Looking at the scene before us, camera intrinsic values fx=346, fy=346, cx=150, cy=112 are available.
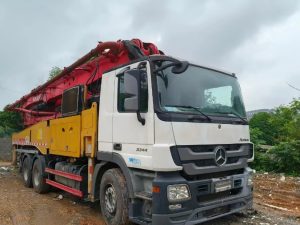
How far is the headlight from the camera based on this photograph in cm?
438

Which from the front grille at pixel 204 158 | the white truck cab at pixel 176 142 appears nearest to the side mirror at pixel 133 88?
the white truck cab at pixel 176 142

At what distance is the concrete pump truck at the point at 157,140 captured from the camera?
4512 millimetres

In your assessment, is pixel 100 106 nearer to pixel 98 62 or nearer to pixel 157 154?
pixel 98 62

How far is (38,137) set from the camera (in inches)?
351

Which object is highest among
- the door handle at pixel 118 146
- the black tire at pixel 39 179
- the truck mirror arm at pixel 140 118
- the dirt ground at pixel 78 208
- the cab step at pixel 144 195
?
the truck mirror arm at pixel 140 118

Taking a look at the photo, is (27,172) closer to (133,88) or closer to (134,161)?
(134,161)

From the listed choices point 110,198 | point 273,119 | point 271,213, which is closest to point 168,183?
point 110,198

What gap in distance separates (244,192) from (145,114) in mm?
2113

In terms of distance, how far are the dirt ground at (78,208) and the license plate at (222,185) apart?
1.01 meters

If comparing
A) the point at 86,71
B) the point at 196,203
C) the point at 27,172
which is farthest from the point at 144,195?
the point at 27,172

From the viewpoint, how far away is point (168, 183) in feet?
14.3

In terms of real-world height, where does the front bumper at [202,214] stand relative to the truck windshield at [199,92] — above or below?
below

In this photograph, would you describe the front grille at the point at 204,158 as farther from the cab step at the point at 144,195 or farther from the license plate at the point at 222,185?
the cab step at the point at 144,195

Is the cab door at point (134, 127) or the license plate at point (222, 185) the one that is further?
the license plate at point (222, 185)
